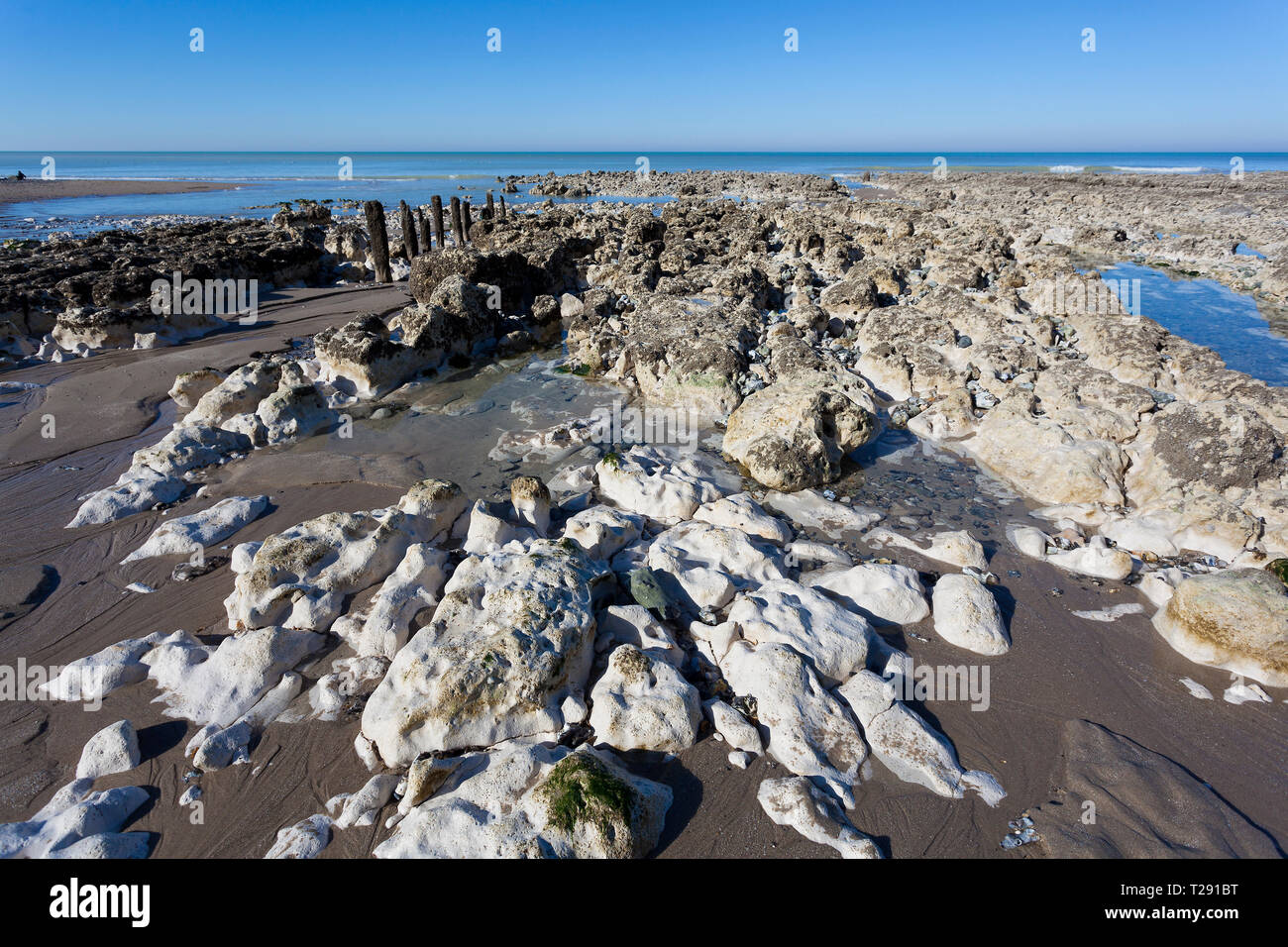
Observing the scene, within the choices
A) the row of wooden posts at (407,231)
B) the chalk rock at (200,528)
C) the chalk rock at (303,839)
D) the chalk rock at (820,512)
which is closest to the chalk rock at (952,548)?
the chalk rock at (820,512)

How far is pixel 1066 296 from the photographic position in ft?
51.0

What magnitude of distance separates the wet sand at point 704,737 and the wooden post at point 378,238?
14.6 m

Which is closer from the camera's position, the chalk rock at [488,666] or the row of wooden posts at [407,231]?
the chalk rock at [488,666]

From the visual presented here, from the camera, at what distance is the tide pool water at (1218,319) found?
1272cm

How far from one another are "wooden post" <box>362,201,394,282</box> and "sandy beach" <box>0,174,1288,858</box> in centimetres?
947

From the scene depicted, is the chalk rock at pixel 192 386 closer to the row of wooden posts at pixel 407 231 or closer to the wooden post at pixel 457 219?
the row of wooden posts at pixel 407 231

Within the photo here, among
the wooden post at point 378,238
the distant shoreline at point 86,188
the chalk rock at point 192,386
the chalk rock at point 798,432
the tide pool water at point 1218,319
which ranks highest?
the distant shoreline at point 86,188

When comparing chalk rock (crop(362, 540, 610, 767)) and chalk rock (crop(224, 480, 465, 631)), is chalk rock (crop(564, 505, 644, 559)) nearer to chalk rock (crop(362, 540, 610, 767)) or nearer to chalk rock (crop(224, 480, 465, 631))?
chalk rock (crop(362, 540, 610, 767))

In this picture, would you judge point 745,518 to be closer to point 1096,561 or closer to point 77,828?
A: point 1096,561

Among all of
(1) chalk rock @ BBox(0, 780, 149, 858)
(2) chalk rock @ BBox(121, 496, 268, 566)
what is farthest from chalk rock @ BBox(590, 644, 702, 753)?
(2) chalk rock @ BBox(121, 496, 268, 566)

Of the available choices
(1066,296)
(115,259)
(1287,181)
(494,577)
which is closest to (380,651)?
(494,577)

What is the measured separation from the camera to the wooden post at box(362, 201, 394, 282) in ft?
70.0

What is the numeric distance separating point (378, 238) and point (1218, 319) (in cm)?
2718

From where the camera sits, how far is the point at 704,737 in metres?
4.76
